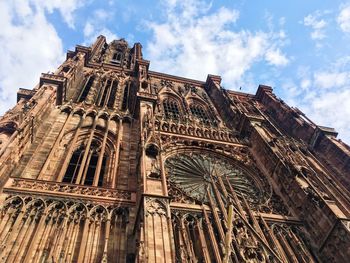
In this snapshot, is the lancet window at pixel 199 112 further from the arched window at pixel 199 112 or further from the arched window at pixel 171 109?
the arched window at pixel 171 109

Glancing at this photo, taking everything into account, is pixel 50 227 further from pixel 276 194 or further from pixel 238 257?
pixel 276 194

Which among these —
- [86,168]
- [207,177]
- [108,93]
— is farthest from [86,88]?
[207,177]

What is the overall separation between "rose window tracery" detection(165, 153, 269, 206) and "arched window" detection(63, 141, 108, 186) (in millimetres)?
2695

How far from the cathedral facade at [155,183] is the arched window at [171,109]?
0.61 ft

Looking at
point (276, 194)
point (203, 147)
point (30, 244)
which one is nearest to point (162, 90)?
point (203, 147)

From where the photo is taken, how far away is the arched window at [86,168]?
40.7 ft

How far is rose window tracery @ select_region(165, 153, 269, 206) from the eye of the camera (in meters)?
13.1

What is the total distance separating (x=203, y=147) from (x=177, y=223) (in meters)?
6.45

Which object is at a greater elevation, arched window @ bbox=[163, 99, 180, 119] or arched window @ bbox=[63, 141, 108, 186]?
arched window @ bbox=[163, 99, 180, 119]

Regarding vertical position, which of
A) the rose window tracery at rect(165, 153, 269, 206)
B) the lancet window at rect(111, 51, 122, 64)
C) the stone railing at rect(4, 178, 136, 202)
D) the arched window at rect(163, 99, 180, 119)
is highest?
the lancet window at rect(111, 51, 122, 64)

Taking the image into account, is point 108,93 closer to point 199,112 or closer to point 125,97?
point 125,97

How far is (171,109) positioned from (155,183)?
39.3 feet

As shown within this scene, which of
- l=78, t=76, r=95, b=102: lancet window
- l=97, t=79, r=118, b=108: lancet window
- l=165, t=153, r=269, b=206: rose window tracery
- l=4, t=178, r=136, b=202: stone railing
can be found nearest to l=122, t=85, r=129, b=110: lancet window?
l=97, t=79, r=118, b=108: lancet window

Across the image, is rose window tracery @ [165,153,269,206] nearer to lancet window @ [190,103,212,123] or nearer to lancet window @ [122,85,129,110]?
lancet window @ [190,103,212,123]
